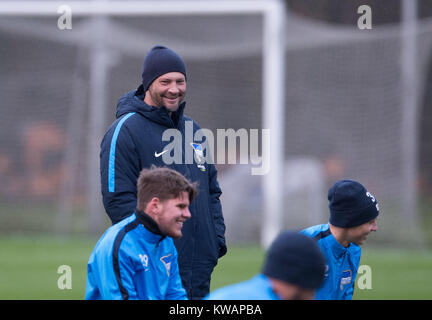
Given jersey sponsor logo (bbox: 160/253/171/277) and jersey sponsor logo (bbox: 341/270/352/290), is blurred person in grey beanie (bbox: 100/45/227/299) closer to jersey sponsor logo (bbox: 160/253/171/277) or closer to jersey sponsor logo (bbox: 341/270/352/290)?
jersey sponsor logo (bbox: 160/253/171/277)

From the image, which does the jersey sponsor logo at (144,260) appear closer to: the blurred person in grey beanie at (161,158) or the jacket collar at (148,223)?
the jacket collar at (148,223)

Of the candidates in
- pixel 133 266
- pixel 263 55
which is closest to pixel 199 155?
pixel 133 266

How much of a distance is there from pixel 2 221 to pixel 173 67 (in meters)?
10.1

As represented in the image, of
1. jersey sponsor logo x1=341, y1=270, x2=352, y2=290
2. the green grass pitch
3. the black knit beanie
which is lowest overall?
the green grass pitch

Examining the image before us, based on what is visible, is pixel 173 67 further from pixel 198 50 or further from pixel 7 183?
pixel 7 183

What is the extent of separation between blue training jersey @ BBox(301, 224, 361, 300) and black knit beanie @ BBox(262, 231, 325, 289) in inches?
54.0

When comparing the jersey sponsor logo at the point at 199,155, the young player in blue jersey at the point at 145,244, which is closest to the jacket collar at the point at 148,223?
the young player in blue jersey at the point at 145,244

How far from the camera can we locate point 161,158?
404 centimetres

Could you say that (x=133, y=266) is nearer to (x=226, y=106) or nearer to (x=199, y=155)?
(x=199, y=155)

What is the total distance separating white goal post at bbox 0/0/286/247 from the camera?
1162 cm

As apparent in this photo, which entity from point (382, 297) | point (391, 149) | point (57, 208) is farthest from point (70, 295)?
point (391, 149)

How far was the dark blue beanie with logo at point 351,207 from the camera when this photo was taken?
157 inches

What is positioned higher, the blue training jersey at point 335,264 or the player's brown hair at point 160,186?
the player's brown hair at point 160,186

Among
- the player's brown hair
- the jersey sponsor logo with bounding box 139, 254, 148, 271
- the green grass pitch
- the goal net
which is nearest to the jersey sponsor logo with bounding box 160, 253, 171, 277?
the jersey sponsor logo with bounding box 139, 254, 148, 271
